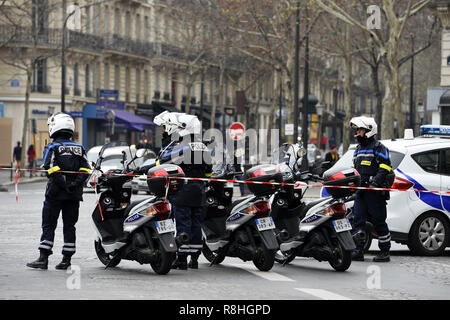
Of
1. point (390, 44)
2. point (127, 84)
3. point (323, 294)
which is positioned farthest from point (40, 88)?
point (323, 294)

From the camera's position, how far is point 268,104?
8975cm

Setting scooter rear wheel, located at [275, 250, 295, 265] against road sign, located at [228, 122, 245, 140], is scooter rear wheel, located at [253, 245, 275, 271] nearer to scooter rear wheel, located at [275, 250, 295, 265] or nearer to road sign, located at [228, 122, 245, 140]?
scooter rear wheel, located at [275, 250, 295, 265]

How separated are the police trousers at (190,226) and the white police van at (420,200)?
300 centimetres

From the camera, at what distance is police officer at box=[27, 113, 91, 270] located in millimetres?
11250

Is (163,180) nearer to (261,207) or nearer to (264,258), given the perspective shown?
(261,207)

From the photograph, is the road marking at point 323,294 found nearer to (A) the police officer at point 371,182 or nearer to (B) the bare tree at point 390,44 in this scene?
(A) the police officer at point 371,182

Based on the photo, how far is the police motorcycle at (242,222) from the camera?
438 inches

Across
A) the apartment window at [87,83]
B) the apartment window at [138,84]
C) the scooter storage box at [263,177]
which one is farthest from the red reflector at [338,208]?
the apartment window at [138,84]

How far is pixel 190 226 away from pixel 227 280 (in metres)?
1.11

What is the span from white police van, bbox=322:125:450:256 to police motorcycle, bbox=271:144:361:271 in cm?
181

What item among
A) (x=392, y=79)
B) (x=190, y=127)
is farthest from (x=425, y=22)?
(x=190, y=127)
